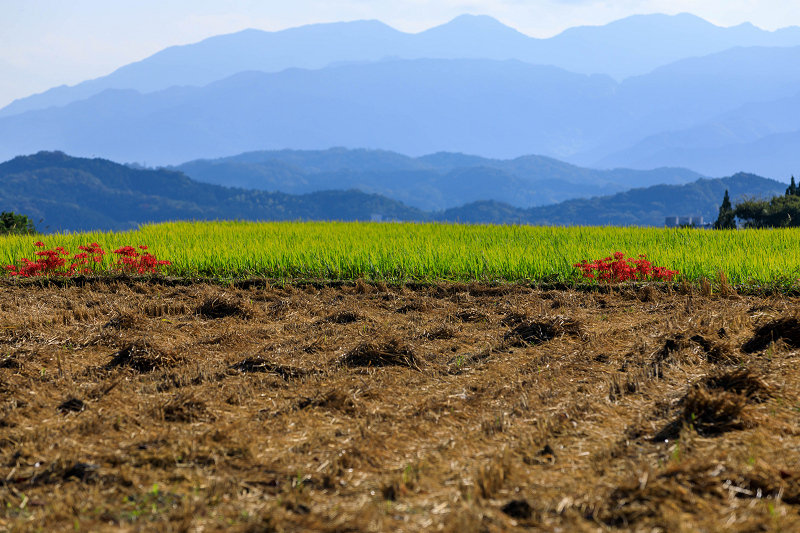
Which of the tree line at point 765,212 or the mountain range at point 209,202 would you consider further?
the mountain range at point 209,202

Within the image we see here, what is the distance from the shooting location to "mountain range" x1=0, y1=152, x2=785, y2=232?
162m

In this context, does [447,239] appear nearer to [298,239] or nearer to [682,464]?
[298,239]

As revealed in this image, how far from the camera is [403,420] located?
15.5ft

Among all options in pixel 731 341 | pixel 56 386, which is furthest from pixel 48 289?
pixel 731 341

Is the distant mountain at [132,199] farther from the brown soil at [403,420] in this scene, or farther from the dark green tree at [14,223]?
the brown soil at [403,420]

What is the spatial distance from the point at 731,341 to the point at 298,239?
11.0 metres

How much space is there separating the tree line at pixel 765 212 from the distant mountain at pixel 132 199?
139565mm

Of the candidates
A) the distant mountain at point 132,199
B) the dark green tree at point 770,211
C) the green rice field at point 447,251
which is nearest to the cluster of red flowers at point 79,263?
the green rice field at point 447,251

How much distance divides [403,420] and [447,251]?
797 cm

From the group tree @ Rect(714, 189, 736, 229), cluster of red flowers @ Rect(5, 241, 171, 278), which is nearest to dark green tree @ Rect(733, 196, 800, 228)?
tree @ Rect(714, 189, 736, 229)

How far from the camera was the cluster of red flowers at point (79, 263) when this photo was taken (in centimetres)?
1178

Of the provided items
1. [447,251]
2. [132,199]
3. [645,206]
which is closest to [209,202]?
[132,199]

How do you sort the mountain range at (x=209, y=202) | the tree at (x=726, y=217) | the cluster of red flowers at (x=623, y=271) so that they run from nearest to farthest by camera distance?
the cluster of red flowers at (x=623, y=271)
the tree at (x=726, y=217)
the mountain range at (x=209, y=202)

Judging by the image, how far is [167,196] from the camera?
185750 mm
